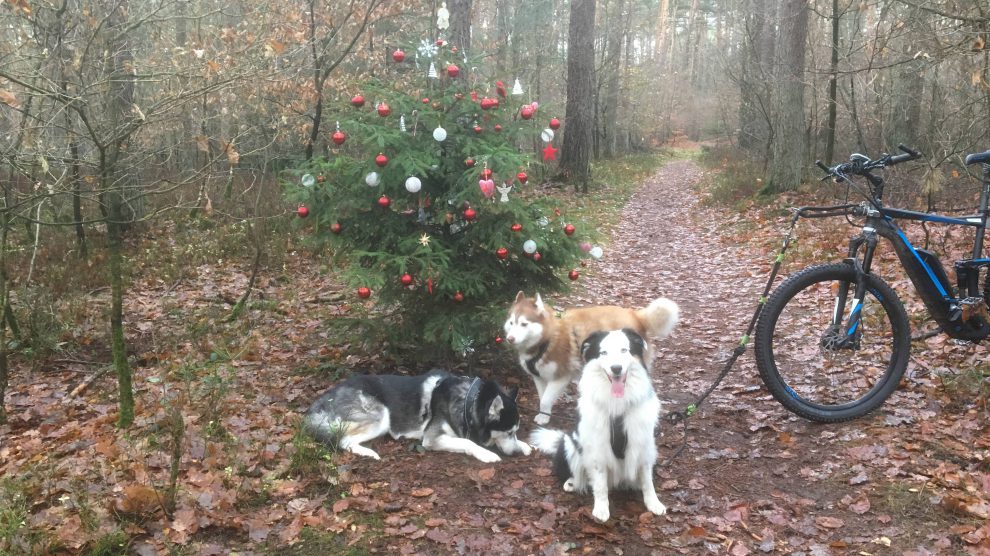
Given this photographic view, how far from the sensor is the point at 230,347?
21.9 feet

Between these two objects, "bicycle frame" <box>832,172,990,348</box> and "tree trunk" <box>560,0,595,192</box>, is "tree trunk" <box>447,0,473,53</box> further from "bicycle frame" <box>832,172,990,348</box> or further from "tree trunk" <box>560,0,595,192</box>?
"tree trunk" <box>560,0,595,192</box>

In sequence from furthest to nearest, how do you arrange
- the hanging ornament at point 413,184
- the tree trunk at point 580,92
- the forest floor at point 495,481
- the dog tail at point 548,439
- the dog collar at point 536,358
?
1. the tree trunk at point 580,92
2. the dog collar at point 536,358
3. the hanging ornament at point 413,184
4. the dog tail at point 548,439
5. the forest floor at point 495,481

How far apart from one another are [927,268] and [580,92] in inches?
533

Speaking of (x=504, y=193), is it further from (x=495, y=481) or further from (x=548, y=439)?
(x=495, y=481)

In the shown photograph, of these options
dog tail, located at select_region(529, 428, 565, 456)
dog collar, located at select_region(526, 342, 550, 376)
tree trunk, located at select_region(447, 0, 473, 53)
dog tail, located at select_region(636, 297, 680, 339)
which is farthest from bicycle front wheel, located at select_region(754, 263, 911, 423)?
tree trunk, located at select_region(447, 0, 473, 53)

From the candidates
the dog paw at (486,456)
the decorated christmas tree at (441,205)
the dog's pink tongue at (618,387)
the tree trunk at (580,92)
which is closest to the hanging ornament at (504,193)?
the decorated christmas tree at (441,205)

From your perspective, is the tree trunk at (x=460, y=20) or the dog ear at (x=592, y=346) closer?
the dog ear at (x=592, y=346)

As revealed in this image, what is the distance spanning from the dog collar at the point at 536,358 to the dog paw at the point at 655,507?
173 cm

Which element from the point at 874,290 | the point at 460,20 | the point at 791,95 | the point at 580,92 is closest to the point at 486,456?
the point at 874,290

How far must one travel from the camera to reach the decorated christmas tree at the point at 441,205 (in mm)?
5312

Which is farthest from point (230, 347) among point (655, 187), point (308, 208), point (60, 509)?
point (655, 187)

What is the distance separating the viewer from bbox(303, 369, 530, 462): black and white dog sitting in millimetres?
4730

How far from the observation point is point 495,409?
475 centimetres

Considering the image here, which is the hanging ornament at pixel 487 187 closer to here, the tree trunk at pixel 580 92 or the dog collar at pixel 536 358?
the dog collar at pixel 536 358
